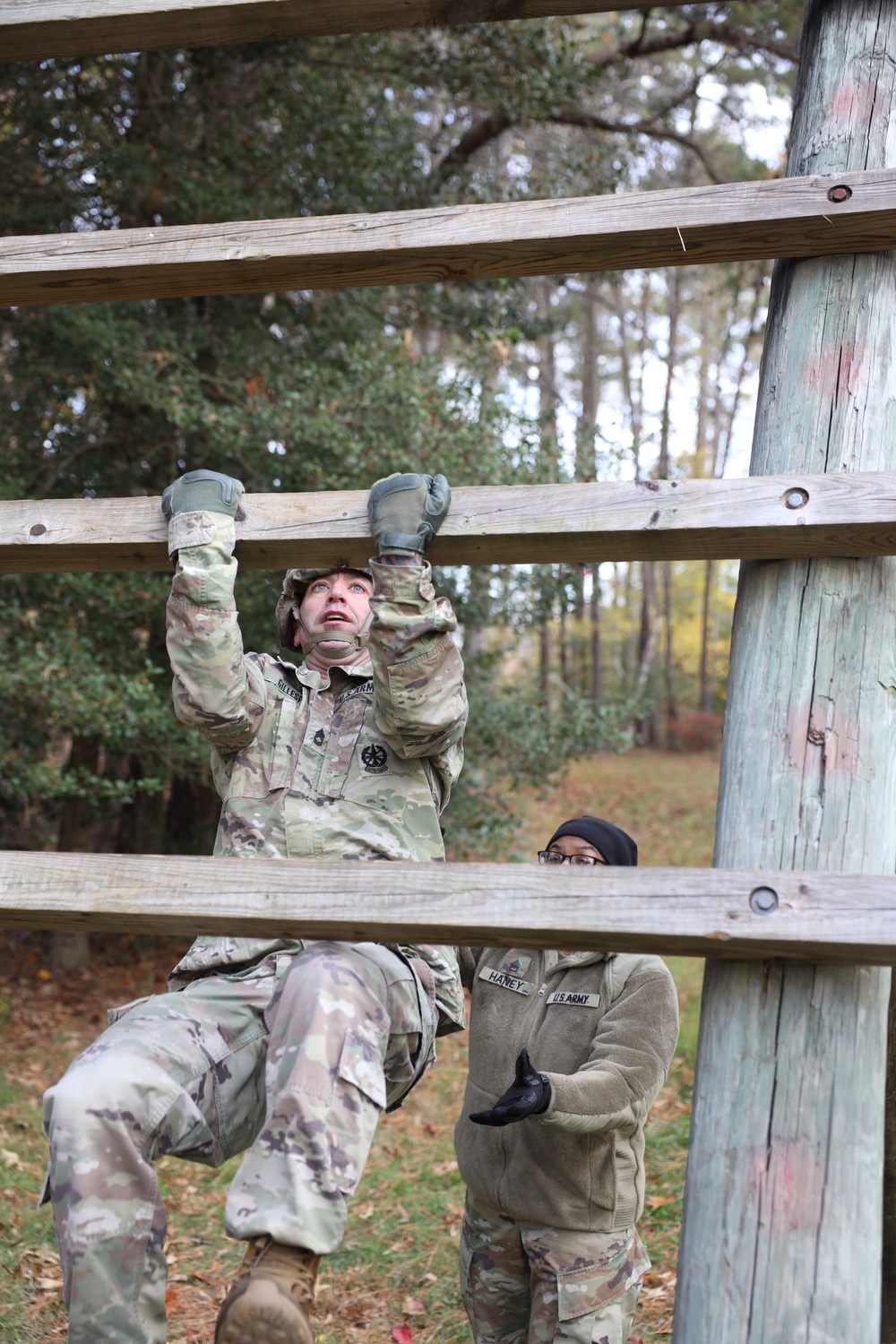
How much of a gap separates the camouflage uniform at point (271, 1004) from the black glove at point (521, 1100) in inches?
7.2

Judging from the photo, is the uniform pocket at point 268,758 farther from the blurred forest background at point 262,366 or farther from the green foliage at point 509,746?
the green foliage at point 509,746

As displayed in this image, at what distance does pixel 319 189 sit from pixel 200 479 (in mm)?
Answer: 7385

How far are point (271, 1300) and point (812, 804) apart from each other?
1.23 metres

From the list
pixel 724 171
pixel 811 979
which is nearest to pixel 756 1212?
pixel 811 979

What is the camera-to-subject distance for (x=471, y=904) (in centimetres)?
195

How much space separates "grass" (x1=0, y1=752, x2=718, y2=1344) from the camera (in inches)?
172

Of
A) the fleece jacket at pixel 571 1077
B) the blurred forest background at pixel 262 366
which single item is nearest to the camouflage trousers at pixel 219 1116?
the fleece jacket at pixel 571 1077

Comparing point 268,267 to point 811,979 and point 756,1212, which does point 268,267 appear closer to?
Result: point 811,979

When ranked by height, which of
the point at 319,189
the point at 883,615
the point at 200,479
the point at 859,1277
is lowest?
the point at 859,1277

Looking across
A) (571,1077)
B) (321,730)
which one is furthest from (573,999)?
(321,730)

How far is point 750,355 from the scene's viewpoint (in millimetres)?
27797

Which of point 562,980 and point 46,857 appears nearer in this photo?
point 46,857

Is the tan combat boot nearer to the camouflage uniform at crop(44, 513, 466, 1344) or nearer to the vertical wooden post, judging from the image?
the camouflage uniform at crop(44, 513, 466, 1344)

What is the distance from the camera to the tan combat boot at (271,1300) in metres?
1.80
